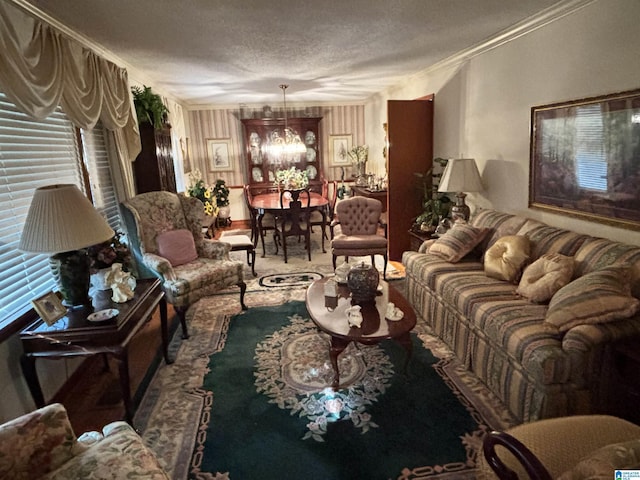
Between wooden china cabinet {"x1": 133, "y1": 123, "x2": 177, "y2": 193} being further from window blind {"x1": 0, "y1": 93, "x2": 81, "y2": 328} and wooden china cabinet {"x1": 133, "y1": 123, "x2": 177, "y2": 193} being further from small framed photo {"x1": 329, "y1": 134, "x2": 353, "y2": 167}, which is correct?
small framed photo {"x1": 329, "y1": 134, "x2": 353, "y2": 167}

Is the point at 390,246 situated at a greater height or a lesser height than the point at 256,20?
lesser

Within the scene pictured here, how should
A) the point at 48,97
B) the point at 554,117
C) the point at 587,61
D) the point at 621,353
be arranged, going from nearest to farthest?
the point at 621,353
the point at 48,97
the point at 587,61
the point at 554,117

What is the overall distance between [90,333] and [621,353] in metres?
2.72

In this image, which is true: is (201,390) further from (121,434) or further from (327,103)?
(327,103)

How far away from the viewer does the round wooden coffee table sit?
2372mm

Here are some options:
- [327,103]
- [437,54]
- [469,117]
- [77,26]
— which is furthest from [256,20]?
[327,103]

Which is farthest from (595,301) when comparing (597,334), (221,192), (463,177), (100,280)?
(221,192)

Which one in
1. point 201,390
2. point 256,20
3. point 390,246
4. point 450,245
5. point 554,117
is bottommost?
point 201,390

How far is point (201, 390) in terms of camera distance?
2.65 meters

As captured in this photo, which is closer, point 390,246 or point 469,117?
point 469,117

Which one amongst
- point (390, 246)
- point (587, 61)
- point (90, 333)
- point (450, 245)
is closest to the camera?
point (90, 333)

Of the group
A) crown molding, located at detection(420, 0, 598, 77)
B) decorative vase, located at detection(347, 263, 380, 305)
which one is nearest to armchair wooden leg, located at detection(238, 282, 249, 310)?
decorative vase, located at detection(347, 263, 380, 305)

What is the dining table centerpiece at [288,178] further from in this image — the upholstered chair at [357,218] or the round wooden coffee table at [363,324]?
the round wooden coffee table at [363,324]

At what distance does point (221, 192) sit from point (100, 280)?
505 cm
